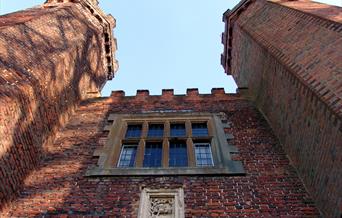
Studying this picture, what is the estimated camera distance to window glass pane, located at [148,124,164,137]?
29.8 ft

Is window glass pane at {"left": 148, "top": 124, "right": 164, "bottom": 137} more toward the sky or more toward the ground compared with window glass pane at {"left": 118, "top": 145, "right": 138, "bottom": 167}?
more toward the sky

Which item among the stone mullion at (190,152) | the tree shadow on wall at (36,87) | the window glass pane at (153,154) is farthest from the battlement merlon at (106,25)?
the stone mullion at (190,152)

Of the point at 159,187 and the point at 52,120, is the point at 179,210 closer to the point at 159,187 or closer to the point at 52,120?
the point at 159,187

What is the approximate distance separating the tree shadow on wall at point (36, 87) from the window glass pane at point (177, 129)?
3.01 m

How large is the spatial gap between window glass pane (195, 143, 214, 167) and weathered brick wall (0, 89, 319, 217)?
62 cm

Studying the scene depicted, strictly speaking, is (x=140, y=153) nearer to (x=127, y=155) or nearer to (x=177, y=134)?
(x=127, y=155)

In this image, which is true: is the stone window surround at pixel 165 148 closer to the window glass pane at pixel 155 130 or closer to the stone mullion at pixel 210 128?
the stone mullion at pixel 210 128

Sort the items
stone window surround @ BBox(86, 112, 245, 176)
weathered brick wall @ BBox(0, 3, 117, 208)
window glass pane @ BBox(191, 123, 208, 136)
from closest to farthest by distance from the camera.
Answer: weathered brick wall @ BBox(0, 3, 117, 208), stone window surround @ BBox(86, 112, 245, 176), window glass pane @ BBox(191, 123, 208, 136)

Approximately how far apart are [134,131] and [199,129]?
68.9 inches

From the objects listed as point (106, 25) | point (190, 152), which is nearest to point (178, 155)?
point (190, 152)

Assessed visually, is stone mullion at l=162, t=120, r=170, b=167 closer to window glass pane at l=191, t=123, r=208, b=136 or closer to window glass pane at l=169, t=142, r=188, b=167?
window glass pane at l=169, t=142, r=188, b=167

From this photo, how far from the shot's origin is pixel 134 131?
9250mm

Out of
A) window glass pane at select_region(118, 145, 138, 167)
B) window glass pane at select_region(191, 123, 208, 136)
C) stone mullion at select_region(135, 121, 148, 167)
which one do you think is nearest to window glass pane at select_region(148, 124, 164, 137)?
stone mullion at select_region(135, 121, 148, 167)

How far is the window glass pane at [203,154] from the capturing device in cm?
769
